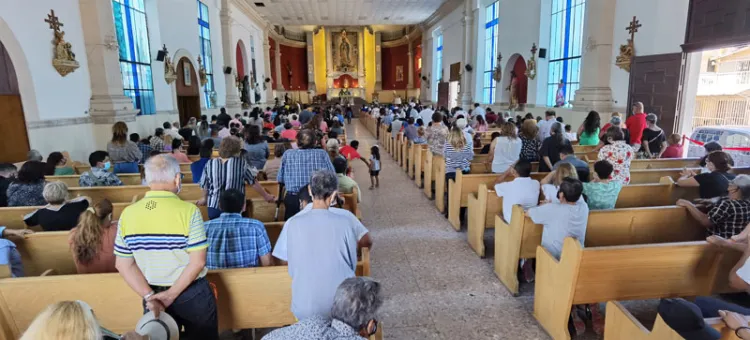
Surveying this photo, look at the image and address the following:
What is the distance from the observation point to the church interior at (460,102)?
2.71 metres

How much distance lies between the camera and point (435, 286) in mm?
3682

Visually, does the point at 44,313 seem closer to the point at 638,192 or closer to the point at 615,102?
the point at 638,192

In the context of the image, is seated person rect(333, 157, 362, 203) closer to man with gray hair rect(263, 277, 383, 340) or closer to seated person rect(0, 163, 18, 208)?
man with gray hair rect(263, 277, 383, 340)

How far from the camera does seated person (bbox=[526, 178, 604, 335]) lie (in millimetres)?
2959

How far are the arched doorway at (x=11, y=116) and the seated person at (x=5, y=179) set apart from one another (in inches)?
110

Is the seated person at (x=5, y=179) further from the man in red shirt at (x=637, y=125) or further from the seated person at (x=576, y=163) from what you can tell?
the man in red shirt at (x=637, y=125)

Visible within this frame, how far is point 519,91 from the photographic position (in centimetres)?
1342

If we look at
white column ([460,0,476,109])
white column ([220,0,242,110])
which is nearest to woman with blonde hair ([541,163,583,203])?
white column ([460,0,476,109])

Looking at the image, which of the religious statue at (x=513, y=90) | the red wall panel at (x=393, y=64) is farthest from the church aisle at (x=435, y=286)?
the red wall panel at (x=393, y=64)

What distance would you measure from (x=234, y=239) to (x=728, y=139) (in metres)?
7.72

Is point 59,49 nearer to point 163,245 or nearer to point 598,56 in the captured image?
point 163,245

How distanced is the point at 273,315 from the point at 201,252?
83 centimetres

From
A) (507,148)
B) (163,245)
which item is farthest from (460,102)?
(163,245)

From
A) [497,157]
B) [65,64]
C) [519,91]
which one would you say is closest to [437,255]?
[497,157]
